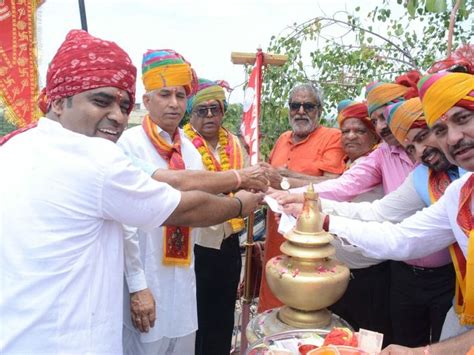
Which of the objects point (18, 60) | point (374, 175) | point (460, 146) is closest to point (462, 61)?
point (460, 146)

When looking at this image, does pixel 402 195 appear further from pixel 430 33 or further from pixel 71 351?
pixel 430 33

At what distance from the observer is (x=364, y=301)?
2.97 meters

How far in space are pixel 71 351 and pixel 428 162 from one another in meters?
1.97

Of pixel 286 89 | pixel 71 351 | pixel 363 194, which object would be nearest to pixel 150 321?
pixel 71 351

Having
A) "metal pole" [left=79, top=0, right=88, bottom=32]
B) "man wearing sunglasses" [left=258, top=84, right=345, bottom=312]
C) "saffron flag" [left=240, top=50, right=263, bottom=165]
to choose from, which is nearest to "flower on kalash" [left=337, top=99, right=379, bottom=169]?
"man wearing sunglasses" [left=258, top=84, right=345, bottom=312]

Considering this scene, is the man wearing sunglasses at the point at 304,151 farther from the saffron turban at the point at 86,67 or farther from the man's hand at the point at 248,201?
the saffron turban at the point at 86,67

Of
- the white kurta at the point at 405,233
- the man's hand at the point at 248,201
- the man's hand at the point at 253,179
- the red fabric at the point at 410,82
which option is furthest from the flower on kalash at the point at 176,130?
the red fabric at the point at 410,82

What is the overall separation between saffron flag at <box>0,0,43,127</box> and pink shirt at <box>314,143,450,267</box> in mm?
2370

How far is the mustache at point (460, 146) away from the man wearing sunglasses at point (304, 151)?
1.63m

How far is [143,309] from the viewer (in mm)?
2271

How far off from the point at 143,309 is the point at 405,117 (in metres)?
1.76

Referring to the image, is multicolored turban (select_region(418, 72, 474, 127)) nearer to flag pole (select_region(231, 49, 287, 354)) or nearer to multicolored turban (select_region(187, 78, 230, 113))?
flag pole (select_region(231, 49, 287, 354))

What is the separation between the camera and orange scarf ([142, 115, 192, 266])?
259 cm

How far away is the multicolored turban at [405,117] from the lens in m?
2.32
